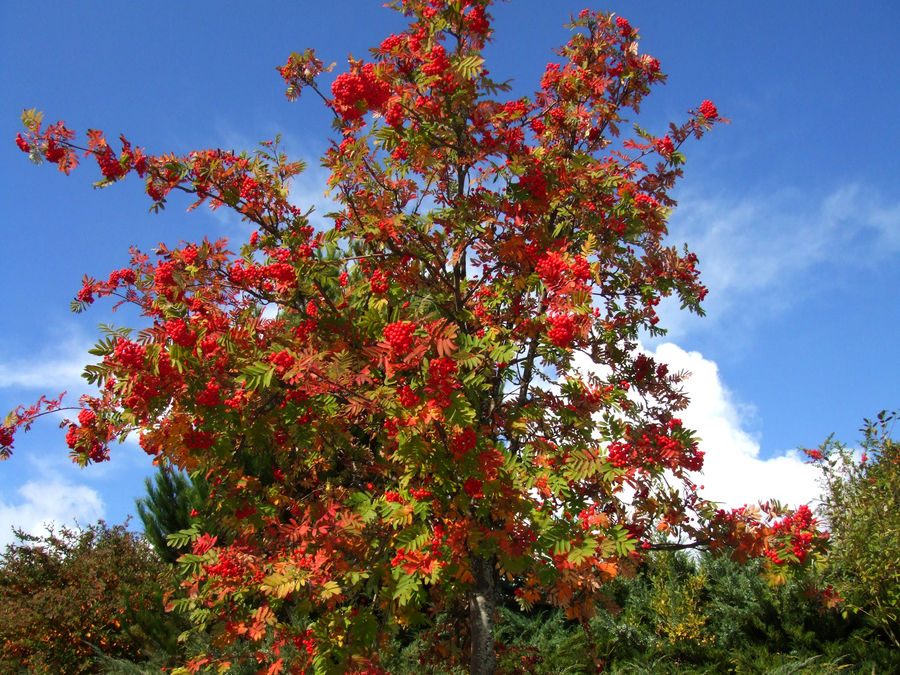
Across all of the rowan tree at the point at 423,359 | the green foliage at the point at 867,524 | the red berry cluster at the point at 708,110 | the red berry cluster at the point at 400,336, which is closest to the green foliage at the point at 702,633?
the green foliage at the point at 867,524

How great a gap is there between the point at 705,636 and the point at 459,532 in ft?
27.3

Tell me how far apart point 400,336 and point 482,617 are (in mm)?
3116

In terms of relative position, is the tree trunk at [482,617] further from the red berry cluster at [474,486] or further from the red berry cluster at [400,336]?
the red berry cluster at [400,336]

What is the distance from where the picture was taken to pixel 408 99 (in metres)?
5.29

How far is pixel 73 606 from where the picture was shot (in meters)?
11.1

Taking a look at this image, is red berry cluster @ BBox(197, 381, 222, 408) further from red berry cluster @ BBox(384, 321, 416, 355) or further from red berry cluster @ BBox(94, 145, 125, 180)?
red berry cluster @ BBox(94, 145, 125, 180)

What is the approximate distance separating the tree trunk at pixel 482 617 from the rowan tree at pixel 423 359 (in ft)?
0.06

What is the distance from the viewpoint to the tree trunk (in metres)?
5.22

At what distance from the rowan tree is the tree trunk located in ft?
0.06

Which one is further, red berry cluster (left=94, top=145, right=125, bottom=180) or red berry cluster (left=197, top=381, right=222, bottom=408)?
red berry cluster (left=94, top=145, right=125, bottom=180)

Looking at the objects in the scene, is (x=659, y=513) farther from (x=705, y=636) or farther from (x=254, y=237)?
(x=705, y=636)

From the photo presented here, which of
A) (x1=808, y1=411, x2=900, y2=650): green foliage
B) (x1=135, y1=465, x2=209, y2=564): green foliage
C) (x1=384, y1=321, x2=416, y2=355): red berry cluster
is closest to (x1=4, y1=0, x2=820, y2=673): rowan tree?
(x1=384, y1=321, x2=416, y2=355): red berry cluster

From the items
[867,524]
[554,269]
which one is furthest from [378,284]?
[867,524]

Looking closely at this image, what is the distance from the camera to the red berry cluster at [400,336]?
352cm
